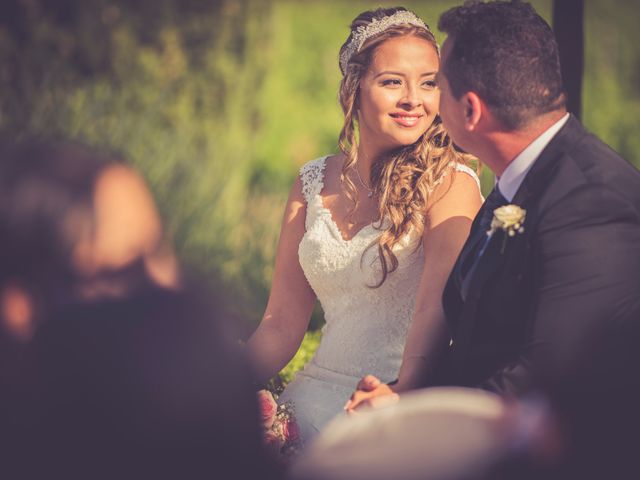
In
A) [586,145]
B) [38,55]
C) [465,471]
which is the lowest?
[465,471]

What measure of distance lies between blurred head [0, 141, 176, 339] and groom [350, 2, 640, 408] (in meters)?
1.10

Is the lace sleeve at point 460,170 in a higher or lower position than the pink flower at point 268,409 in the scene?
higher

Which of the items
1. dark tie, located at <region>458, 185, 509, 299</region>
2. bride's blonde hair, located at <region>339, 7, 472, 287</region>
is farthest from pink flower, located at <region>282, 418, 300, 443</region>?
dark tie, located at <region>458, 185, 509, 299</region>

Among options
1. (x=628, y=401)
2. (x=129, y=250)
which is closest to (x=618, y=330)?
(x=628, y=401)

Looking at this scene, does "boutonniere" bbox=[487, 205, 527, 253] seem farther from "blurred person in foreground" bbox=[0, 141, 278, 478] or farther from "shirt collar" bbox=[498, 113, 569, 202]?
"blurred person in foreground" bbox=[0, 141, 278, 478]

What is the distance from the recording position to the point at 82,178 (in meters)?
1.85

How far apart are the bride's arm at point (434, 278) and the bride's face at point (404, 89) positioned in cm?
27

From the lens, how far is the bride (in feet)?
11.3

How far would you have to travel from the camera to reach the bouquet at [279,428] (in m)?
3.17

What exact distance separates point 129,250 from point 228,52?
7.87 meters

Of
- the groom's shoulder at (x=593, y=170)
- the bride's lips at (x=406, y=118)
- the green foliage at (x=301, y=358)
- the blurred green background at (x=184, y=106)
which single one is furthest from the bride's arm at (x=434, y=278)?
the blurred green background at (x=184, y=106)

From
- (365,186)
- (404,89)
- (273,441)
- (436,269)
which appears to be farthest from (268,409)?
(404,89)

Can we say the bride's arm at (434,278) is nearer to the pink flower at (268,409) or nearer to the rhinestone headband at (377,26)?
the pink flower at (268,409)

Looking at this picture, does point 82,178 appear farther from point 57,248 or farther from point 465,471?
point 465,471
